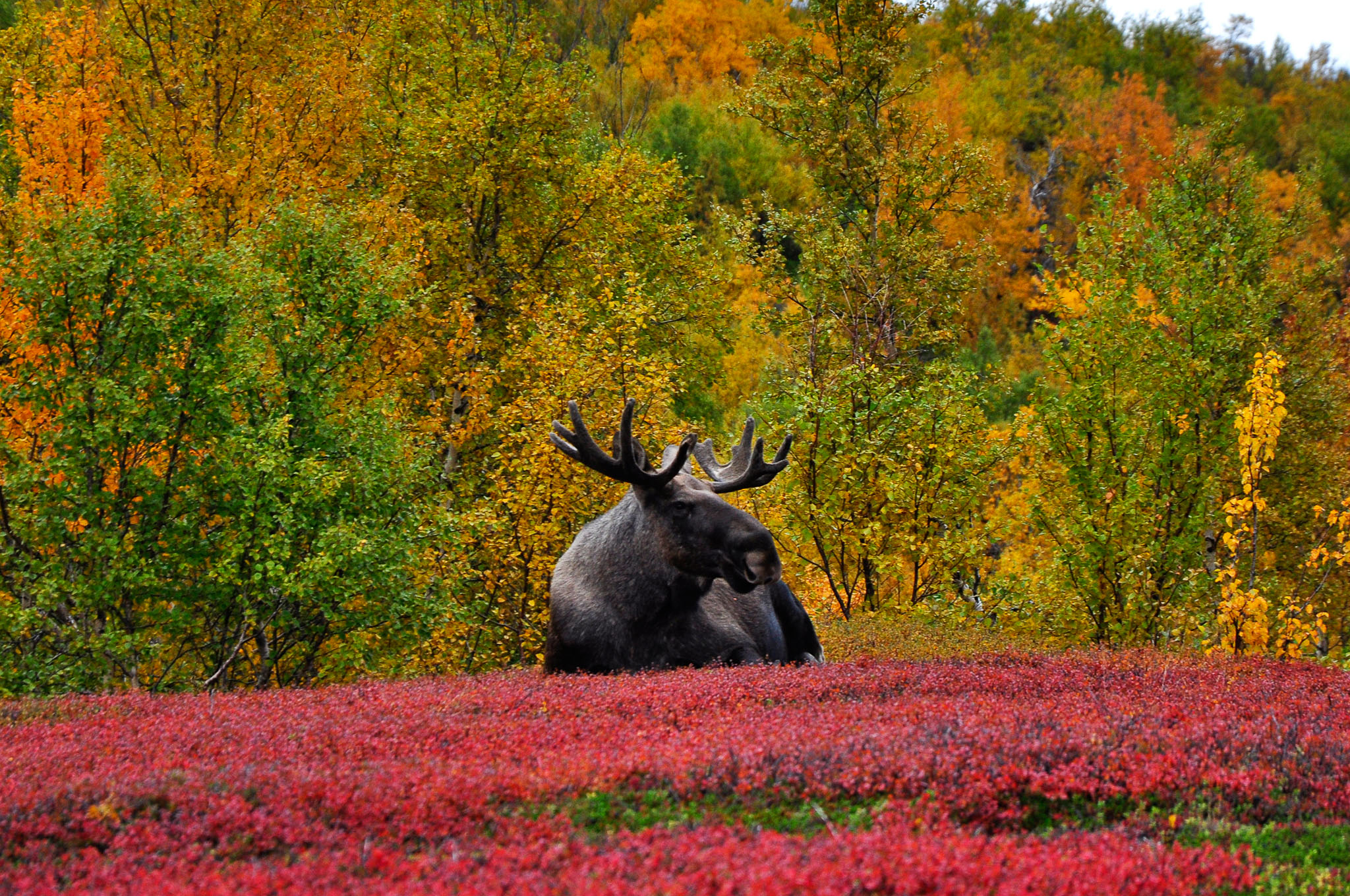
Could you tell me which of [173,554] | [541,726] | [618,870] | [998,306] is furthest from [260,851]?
[998,306]

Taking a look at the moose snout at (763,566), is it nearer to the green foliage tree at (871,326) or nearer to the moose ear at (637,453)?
the moose ear at (637,453)

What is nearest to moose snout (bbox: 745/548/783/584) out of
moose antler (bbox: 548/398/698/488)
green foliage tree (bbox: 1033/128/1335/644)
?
moose antler (bbox: 548/398/698/488)

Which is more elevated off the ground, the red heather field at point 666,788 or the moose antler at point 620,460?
the moose antler at point 620,460

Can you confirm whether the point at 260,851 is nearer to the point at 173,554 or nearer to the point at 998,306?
the point at 173,554

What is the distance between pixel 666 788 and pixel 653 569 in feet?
16.9

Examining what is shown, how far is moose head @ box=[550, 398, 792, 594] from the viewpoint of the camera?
1009 centimetres

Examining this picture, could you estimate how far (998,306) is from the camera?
177ft

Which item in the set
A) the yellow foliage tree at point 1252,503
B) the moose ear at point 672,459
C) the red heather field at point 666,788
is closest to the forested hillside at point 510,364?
the yellow foliage tree at point 1252,503

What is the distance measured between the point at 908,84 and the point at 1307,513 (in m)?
13.3

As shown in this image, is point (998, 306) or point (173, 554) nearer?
point (173, 554)

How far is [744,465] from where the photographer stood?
11.9 metres

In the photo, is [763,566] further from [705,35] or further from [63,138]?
[705,35]

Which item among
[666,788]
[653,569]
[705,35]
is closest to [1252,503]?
[653,569]

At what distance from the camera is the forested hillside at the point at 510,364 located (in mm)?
12688
